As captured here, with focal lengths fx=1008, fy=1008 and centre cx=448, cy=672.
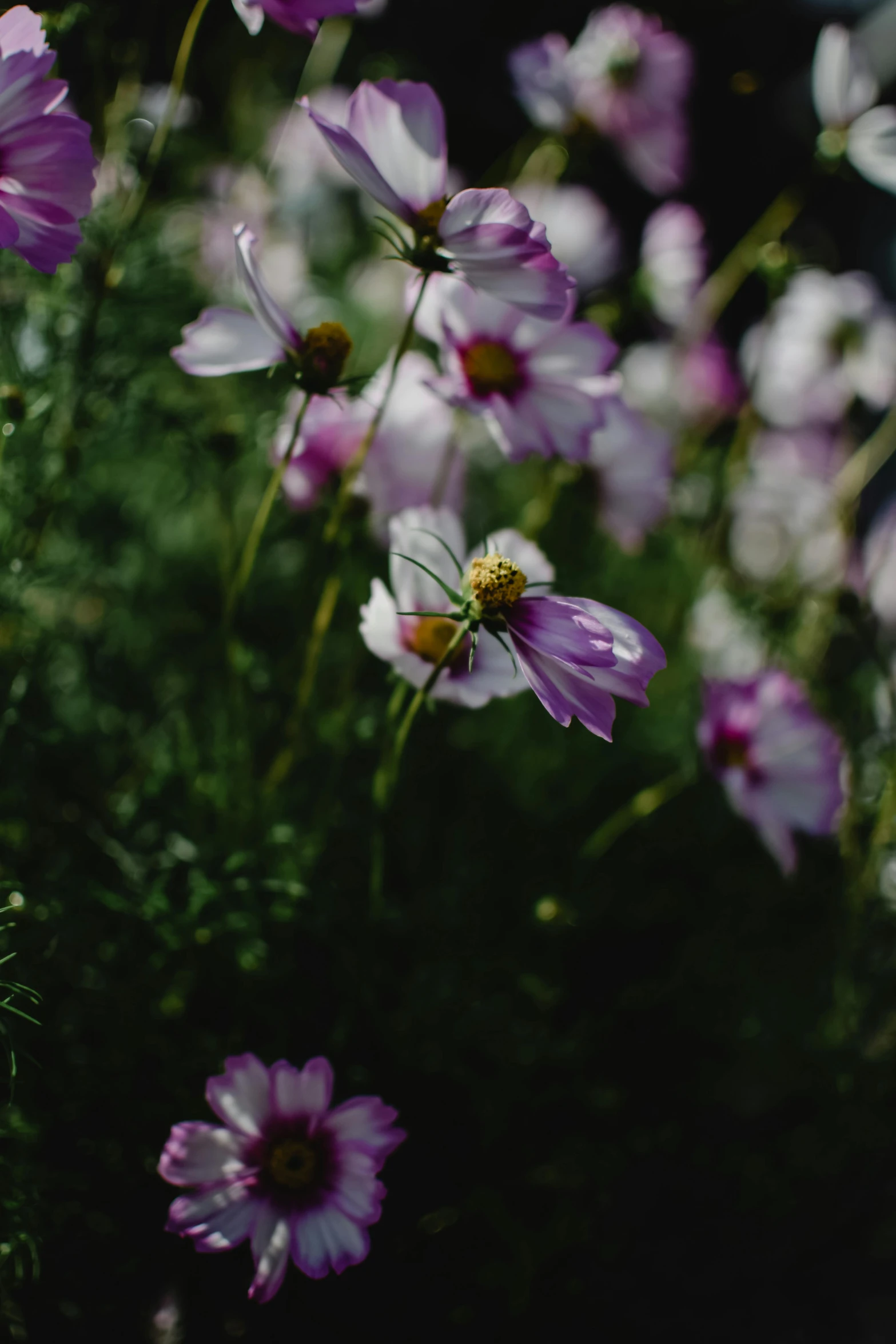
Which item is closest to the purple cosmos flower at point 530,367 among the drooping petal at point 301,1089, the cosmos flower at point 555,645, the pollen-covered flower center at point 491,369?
the pollen-covered flower center at point 491,369

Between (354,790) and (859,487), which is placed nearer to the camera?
(354,790)

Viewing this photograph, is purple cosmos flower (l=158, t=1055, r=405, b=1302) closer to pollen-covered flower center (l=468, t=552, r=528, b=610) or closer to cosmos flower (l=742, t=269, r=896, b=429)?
pollen-covered flower center (l=468, t=552, r=528, b=610)

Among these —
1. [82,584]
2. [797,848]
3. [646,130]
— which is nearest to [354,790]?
[82,584]

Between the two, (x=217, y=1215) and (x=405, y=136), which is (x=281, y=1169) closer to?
(x=217, y=1215)

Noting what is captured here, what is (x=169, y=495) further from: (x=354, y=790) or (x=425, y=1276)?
(x=425, y=1276)

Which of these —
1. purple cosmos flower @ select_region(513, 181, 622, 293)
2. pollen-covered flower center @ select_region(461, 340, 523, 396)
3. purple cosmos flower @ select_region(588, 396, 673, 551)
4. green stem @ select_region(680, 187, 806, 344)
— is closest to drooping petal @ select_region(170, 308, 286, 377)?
pollen-covered flower center @ select_region(461, 340, 523, 396)

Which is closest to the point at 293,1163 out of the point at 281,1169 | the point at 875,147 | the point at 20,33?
the point at 281,1169
